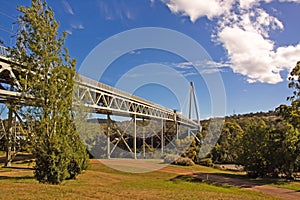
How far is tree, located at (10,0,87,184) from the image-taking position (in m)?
14.6

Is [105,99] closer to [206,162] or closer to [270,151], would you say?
[206,162]

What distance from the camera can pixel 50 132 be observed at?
14844mm

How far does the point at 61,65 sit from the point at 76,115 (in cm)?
392

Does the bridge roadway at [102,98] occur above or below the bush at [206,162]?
above

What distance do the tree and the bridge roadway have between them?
12.7 ft

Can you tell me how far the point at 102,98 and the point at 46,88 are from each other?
76.4ft

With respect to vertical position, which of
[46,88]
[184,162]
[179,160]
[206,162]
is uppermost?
[46,88]

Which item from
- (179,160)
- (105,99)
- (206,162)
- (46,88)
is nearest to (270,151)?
(179,160)

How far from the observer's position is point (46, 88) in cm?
1499

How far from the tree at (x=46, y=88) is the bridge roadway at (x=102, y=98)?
152 inches

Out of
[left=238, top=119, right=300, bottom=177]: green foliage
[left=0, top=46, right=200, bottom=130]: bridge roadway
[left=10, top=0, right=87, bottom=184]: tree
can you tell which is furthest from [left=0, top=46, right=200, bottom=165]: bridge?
[left=238, top=119, right=300, bottom=177]: green foliage

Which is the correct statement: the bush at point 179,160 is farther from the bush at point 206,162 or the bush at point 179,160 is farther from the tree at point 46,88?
the tree at point 46,88

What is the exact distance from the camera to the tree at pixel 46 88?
14.6 m

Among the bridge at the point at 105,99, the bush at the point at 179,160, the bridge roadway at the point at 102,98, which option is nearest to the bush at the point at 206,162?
the bush at the point at 179,160
